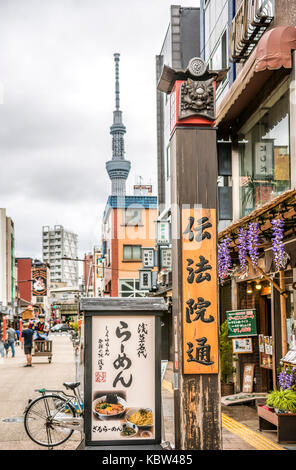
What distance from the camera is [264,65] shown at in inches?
478

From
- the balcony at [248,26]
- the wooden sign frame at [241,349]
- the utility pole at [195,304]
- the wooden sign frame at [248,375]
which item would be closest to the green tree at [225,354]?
the wooden sign frame at [241,349]

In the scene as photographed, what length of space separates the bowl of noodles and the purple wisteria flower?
3.61 meters

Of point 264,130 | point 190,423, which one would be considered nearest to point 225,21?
point 264,130

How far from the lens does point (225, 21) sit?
20094 mm

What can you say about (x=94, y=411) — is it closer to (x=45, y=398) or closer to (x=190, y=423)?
(x=190, y=423)

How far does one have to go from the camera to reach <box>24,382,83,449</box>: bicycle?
9688 millimetres

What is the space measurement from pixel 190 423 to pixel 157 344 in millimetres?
1083

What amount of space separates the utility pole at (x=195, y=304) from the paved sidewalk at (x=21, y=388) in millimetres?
2855

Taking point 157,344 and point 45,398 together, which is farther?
point 45,398

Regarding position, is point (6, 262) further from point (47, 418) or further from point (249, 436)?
point (47, 418)

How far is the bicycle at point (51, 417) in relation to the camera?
31.8 ft

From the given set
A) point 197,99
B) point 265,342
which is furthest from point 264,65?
point 265,342

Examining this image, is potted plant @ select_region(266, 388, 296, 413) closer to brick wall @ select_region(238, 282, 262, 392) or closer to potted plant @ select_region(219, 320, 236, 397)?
brick wall @ select_region(238, 282, 262, 392)

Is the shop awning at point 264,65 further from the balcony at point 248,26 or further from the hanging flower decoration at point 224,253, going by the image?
the hanging flower decoration at point 224,253
